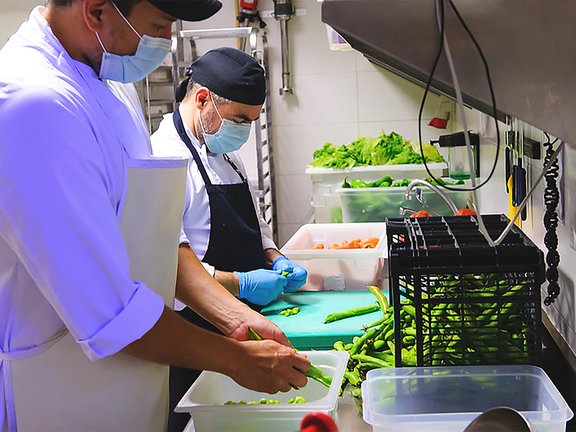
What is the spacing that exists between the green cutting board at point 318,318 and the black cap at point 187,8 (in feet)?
3.12

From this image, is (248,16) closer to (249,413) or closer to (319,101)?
(319,101)

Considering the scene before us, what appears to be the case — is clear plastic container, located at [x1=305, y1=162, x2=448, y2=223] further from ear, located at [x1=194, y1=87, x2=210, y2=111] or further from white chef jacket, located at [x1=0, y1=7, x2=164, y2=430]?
white chef jacket, located at [x1=0, y1=7, x2=164, y2=430]

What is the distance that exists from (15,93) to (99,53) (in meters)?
0.25

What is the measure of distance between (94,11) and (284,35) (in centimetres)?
364

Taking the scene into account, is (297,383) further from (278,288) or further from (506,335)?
(278,288)

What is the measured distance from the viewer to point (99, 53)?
1.49 meters

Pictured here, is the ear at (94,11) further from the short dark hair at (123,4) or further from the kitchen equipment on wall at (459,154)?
the kitchen equipment on wall at (459,154)

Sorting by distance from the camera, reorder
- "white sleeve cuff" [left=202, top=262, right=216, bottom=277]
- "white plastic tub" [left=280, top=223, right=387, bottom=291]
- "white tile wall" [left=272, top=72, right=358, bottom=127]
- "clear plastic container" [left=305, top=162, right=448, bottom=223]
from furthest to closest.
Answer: "white tile wall" [left=272, top=72, right=358, bottom=127] < "clear plastic container" [left=305, top=162, right=448, bottom=223] < "white plastic tub" [left=280, top=223, right=387, bottom=291] < "white sleeve cuff" [left=202, top=262, right=216, bottom=277]

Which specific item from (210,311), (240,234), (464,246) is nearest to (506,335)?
(464,246)

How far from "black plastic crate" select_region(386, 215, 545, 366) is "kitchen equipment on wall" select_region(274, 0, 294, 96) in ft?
11.9

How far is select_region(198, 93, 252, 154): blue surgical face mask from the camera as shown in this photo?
2619 mm

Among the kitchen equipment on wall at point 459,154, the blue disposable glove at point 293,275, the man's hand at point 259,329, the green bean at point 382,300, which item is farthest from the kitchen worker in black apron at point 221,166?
the kitchen equipment on wall at point 459,154

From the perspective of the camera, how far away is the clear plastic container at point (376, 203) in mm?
3588

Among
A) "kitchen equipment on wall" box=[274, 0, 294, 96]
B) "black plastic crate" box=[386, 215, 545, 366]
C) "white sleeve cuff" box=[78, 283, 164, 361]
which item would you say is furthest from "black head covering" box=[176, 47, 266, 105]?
"kitchen equipment on wall" box=[274, 0, 294, 96]
